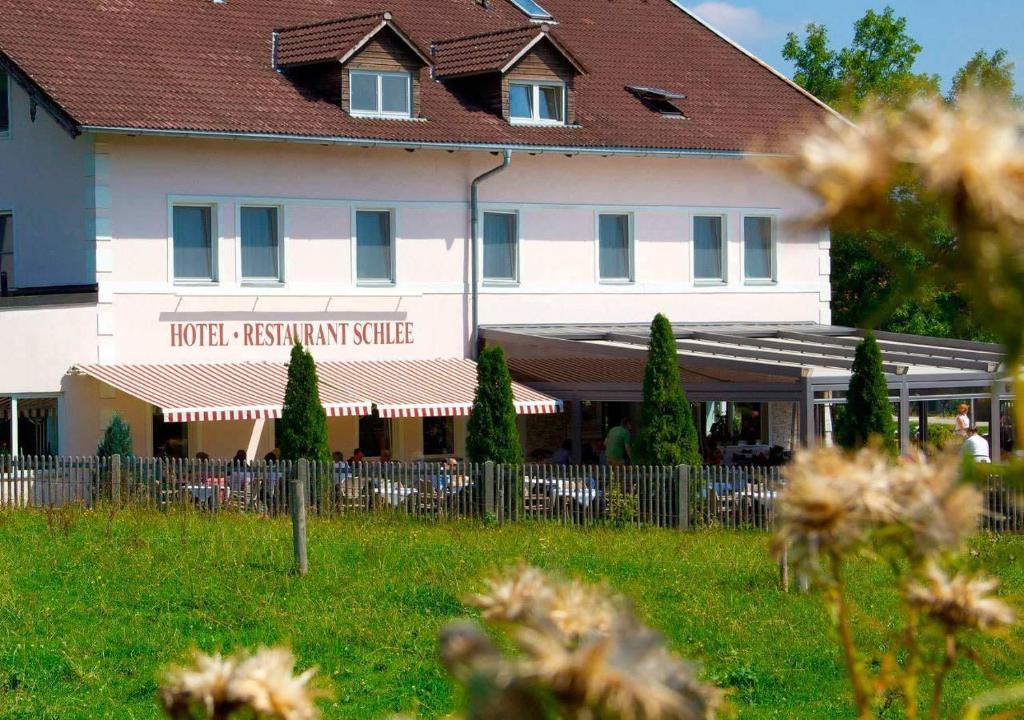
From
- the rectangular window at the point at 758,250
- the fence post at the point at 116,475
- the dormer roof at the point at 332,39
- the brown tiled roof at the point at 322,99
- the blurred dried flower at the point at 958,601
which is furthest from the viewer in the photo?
the rectangular window at the point at 758,250

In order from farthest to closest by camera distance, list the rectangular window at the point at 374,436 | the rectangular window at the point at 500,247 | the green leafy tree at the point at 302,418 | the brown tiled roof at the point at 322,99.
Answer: the rectangular window at the point at 500,247, the rectangular window at the point at 374,436, the brown tiled roof at the point at 322,99, the green leafy tree at the point at 302,418

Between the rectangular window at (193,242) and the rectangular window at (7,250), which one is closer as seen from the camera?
the rectangular window at (193,242)

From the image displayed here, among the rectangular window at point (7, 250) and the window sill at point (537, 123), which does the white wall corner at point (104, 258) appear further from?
the window sill at point (537, 123)

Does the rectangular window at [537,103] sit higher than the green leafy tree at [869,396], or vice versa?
the rectangular window at [537,103]

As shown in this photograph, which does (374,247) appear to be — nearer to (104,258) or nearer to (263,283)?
(263,283)

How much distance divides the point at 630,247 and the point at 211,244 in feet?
24.2

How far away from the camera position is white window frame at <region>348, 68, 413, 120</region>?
2628 cm

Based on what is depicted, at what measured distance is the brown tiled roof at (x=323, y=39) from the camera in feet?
85.0

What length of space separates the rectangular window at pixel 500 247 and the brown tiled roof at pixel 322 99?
1.51 meters

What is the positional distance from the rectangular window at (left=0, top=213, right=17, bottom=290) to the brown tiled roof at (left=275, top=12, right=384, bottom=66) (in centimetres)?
482

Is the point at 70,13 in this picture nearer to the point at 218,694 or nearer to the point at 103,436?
the point at 103,436

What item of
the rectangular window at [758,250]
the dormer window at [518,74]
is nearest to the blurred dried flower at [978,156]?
the dormer window at [518,74]

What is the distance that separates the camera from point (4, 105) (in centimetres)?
2611

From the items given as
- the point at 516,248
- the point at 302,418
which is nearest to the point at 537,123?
the point at 516,248
